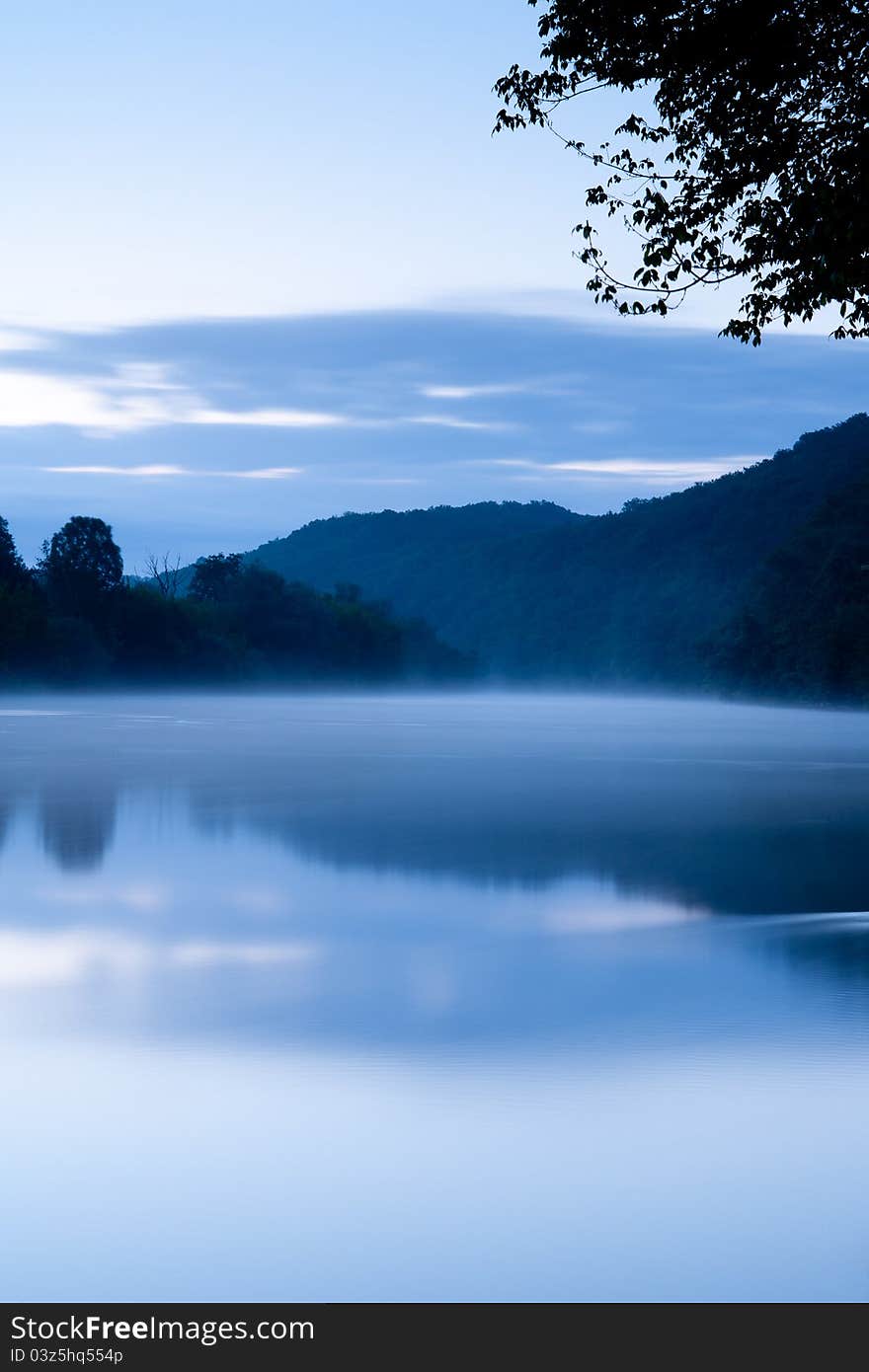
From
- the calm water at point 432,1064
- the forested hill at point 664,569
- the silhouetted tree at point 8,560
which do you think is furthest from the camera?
the forested hill at point 664,569

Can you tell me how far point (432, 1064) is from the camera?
27.3 ft

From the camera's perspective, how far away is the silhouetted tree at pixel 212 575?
153 m

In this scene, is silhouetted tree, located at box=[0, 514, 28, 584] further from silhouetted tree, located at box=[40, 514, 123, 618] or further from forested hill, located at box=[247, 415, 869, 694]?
forested hill, located at box=[247, 415, 869, 694]

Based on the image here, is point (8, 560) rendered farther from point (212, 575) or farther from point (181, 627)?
point (212, 575)

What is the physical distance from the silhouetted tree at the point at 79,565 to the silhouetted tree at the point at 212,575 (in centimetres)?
3390

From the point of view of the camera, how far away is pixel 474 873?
16766mm

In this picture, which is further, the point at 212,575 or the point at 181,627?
the point at 212,575

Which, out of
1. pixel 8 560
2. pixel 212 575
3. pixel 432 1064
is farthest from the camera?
pixel 212 575

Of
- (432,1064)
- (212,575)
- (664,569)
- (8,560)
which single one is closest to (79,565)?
(8,560)

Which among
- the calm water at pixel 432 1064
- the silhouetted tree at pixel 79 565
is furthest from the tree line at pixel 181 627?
the calm water at pixel 432 1064

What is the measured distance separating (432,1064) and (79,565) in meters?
112

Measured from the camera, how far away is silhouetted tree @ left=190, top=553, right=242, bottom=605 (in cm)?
15288

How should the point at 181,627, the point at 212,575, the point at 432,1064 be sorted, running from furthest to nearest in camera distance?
the point at 212,575, the point at 181,627, the point at 432,1064

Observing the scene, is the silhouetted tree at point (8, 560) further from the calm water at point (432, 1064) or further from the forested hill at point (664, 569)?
the calm water at point (432, 1064)
